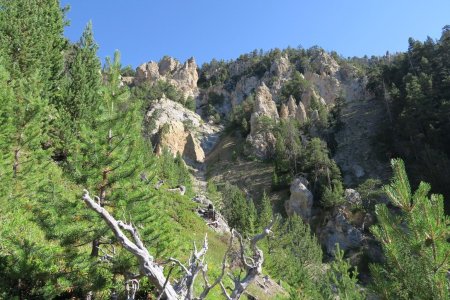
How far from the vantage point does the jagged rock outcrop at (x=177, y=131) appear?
3588 inches

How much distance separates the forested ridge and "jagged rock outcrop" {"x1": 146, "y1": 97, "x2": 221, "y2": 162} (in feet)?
84.0

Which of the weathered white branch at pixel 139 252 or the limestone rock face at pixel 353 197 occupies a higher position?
the weathered white branch at pixel 139 252

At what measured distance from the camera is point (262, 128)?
3536 inches

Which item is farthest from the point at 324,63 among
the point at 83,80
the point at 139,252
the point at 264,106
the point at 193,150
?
the point at 139,252

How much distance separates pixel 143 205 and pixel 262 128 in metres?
79.3

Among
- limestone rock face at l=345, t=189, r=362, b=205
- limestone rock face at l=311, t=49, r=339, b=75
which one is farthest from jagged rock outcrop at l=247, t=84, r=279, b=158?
limestone rock face at l=311, t=49, r=339, b=75

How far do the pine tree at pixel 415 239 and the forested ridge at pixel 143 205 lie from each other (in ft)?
0.05

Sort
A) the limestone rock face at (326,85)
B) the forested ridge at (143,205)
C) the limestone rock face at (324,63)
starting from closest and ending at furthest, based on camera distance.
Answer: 1. the forested ridge at (143,205)
2. the limestone rock face at (326,85)
3. the limestone rock face at (324,63)

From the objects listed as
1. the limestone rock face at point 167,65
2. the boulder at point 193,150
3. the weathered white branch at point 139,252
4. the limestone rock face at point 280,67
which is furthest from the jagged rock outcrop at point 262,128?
the weathered white branch at point 139,252

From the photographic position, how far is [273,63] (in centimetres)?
13425

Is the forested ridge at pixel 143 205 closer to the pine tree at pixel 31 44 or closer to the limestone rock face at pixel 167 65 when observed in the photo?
the pine tree at pixel 31 44

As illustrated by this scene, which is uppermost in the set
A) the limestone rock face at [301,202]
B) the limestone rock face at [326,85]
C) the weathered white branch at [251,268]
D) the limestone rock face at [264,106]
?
the limestone rock face at [326,85]

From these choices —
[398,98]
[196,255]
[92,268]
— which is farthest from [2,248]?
[398,98]

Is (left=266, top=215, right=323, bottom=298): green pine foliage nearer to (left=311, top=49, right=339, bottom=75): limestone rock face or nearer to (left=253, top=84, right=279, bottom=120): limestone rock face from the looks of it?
(left=253, top=84, right=279, bottom=120): limestone rock face
